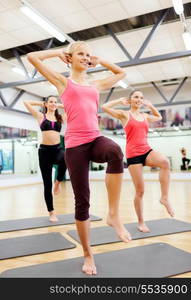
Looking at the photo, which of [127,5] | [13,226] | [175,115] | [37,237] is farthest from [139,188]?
[175,115]

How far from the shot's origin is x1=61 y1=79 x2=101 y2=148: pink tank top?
1638 mm

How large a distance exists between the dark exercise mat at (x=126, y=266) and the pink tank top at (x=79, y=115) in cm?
76

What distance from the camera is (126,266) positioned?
5.56ft

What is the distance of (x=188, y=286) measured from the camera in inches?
53.9

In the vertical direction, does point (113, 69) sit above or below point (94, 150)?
above

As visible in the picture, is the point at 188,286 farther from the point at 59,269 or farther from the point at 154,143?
the point at 154,143

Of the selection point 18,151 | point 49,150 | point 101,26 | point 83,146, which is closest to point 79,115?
point 83,146

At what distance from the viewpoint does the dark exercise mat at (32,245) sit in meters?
2.05

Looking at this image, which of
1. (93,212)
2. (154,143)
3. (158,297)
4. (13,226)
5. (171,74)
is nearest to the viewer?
(158,297)

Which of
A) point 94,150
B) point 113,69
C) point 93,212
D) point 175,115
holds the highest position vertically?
point 175,115

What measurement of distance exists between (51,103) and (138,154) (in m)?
1.24

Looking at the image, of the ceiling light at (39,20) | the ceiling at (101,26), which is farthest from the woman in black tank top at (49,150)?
the ceiling at (101,26)

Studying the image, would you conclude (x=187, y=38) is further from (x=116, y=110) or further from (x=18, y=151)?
(x=18, y=151)

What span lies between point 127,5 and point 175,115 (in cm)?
616
